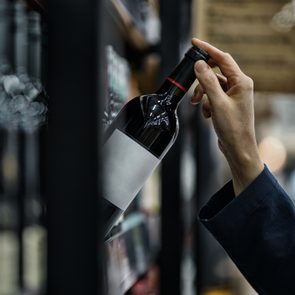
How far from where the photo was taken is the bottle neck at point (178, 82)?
954 mm

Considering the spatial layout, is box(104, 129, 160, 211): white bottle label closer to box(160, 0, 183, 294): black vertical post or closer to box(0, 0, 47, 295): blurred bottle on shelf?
box(0, 0, 47, 295): blurred bottle on shelf

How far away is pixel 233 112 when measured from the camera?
0.95 meters

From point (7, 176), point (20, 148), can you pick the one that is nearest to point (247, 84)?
point (20, 148)

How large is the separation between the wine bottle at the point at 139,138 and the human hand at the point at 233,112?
1.2 inches

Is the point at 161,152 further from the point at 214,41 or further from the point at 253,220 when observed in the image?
the point at 214,41

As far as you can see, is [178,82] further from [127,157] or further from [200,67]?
[127,157]

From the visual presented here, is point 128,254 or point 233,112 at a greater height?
point 233,112

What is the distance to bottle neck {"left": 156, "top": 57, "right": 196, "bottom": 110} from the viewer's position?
954mm

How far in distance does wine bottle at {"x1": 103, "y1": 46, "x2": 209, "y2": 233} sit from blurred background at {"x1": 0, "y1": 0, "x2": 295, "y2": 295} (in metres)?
0.06

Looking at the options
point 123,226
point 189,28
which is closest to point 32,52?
point 123,226

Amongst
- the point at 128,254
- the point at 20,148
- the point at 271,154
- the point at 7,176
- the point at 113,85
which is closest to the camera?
the point at 113,85

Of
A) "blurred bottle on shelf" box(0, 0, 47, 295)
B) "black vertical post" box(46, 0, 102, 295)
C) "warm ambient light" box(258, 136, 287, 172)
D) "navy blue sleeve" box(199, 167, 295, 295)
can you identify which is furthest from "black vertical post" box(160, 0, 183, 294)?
"warm ambient light" box(258, 136, 287, 172)

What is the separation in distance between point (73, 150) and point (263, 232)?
548 millimetres

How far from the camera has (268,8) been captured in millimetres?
2004
